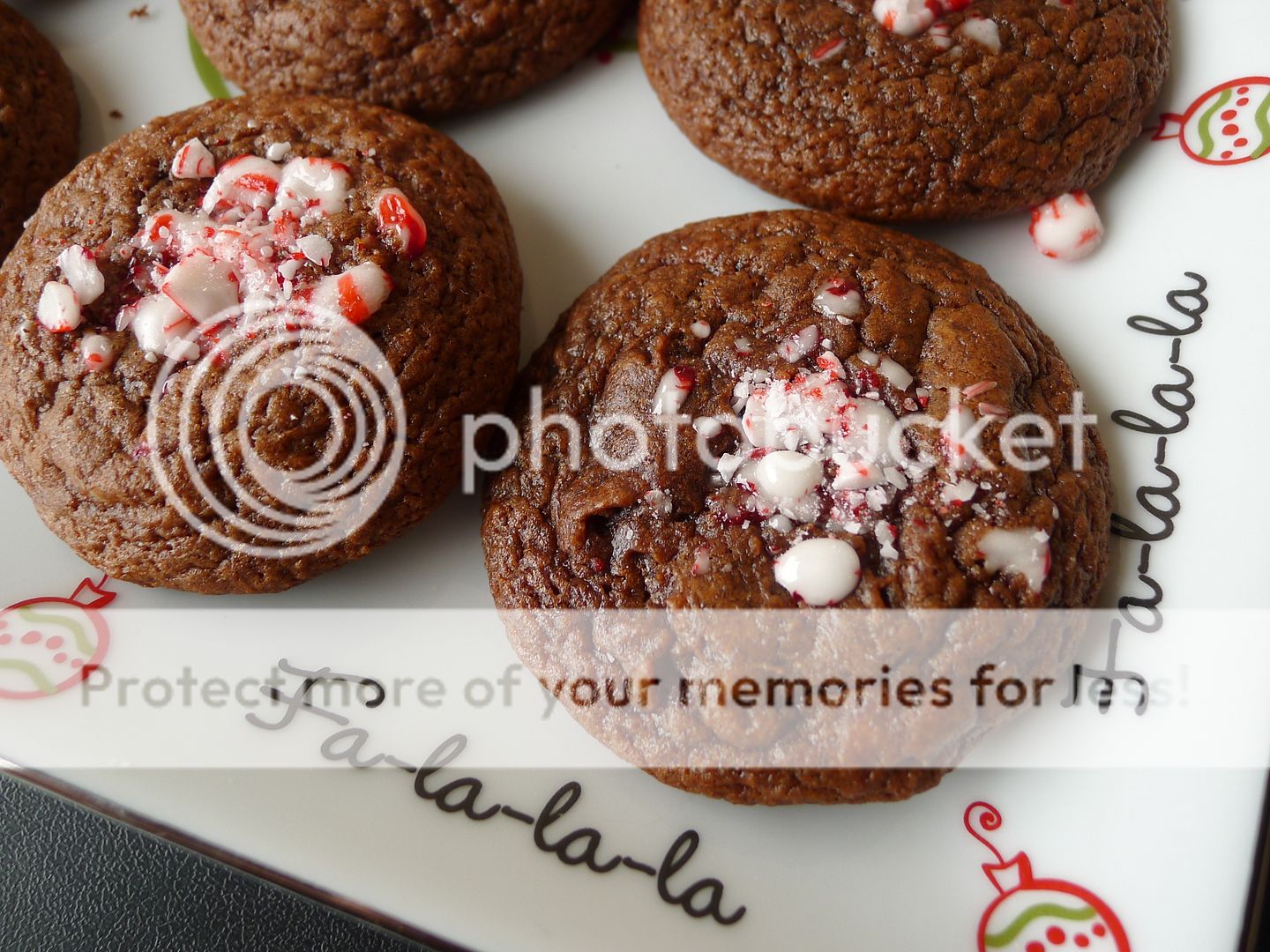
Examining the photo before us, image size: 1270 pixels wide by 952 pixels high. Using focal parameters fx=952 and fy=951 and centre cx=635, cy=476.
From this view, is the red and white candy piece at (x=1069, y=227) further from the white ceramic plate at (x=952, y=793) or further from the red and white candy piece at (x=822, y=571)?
the red and white candy piece at (x=822, y=571)

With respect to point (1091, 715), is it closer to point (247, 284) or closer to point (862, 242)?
point (862, 242)

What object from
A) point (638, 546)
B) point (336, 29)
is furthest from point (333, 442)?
point (336, 29)

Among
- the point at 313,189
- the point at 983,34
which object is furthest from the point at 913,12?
the point at 313,189

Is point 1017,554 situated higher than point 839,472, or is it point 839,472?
point 839,472

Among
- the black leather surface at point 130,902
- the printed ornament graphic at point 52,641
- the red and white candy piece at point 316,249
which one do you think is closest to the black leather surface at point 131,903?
the black leather surface at point 130,902

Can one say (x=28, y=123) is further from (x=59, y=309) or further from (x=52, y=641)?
(x=52, y=641)

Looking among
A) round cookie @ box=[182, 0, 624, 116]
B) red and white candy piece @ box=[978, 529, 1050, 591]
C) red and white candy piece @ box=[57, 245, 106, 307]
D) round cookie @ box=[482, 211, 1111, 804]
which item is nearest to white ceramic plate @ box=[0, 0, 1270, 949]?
round cookie @ box=[482, 211, 1111, 804]
